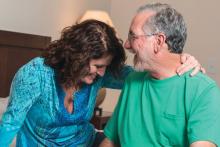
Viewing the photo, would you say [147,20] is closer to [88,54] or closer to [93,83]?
[88,54]

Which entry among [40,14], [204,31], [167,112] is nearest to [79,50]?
[167,112]

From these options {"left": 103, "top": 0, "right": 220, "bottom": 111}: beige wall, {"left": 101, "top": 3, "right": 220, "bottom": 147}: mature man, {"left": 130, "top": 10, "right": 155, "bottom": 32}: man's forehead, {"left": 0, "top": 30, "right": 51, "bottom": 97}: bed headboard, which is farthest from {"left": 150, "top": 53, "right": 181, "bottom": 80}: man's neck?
{"left": 103, "top": 0, "right": 220, "bottom": 111}: beige wall

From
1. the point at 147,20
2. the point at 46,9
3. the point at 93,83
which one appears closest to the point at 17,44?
the point at 46,9

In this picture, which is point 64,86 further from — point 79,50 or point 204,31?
point 204,31

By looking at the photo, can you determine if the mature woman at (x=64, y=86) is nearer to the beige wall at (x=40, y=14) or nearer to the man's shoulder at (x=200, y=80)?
the man's shoulder at (x=200, y=80)

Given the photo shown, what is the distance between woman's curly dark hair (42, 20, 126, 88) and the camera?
1.37m

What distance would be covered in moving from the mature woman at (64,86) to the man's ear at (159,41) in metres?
0.14

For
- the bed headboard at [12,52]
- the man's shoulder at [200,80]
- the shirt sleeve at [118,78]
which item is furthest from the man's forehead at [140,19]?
the bed headboard at [12,52]

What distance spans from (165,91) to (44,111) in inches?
19.6

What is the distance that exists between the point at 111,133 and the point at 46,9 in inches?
65.9

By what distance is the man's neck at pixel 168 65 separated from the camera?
1.27 meters

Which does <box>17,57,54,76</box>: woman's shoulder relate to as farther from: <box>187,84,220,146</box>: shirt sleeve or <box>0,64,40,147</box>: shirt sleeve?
<box>187,84,220,146</box>: shirt sleeve

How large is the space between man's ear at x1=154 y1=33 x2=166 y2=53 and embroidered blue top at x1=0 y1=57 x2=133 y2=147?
1.23ft

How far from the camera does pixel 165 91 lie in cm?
129
